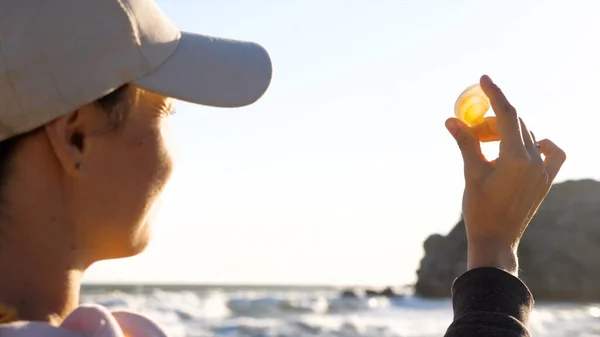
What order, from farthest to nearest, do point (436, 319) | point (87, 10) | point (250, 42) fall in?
point (436, 319)
point (250, 42)
point (87, 10)

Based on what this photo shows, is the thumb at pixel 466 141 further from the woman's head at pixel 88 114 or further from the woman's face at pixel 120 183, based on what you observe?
the woman's face at pixel 120 183

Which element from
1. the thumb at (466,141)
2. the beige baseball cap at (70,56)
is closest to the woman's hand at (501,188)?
the thumb at (466,141)

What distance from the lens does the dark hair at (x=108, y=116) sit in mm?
1445

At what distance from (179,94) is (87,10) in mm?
179

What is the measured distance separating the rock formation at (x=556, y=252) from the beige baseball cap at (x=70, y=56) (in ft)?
107

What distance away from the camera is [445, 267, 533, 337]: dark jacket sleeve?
1.48m

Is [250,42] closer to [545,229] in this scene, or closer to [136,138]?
[136,138]

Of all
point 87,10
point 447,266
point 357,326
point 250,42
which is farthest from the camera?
point 447,266

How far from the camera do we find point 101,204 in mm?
1468

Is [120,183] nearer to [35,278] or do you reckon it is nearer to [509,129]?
[35,278]

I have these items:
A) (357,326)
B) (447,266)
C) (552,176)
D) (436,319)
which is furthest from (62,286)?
(447,266)

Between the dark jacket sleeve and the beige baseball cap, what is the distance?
512 mm

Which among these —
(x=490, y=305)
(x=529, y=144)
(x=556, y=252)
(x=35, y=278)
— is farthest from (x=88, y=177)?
(x=556, y=252)

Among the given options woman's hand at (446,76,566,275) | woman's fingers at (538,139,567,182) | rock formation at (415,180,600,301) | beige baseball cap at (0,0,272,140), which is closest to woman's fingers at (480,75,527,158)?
woman's hand at (446,76,566,275)
